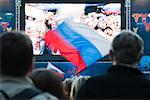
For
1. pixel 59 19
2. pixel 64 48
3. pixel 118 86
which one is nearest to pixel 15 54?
pixel 118 86

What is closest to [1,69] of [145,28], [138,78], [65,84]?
[138,78]

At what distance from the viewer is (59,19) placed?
8898mm

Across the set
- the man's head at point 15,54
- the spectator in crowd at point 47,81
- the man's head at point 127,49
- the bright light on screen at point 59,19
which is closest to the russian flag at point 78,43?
the bright light on screen at point 59,19

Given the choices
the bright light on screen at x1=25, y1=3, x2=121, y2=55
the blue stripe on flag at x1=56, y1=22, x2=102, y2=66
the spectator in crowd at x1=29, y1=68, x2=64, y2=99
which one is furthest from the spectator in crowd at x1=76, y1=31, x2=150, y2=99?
the blue stripe on flag at x1=56, y1=22, x2=102, y2=66

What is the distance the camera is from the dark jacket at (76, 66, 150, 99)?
253cm

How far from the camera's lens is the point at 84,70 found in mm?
8797

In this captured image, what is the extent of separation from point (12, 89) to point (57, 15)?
7.00 m

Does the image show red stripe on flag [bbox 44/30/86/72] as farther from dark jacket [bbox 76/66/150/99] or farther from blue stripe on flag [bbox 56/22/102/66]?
dark jacket [bbox 76/66/150/99]

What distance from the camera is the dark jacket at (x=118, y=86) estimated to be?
2.53 metres

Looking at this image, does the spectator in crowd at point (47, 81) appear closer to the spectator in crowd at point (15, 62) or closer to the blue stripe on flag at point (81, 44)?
the spectator in crowd at point (15, 62)

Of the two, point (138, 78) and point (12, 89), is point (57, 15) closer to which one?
point (138, 78)

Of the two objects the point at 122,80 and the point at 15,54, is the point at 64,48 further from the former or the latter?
the point at 15,54

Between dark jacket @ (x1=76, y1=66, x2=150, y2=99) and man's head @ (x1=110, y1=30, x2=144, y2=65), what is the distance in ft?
0.14

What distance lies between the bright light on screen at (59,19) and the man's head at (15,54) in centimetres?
675
